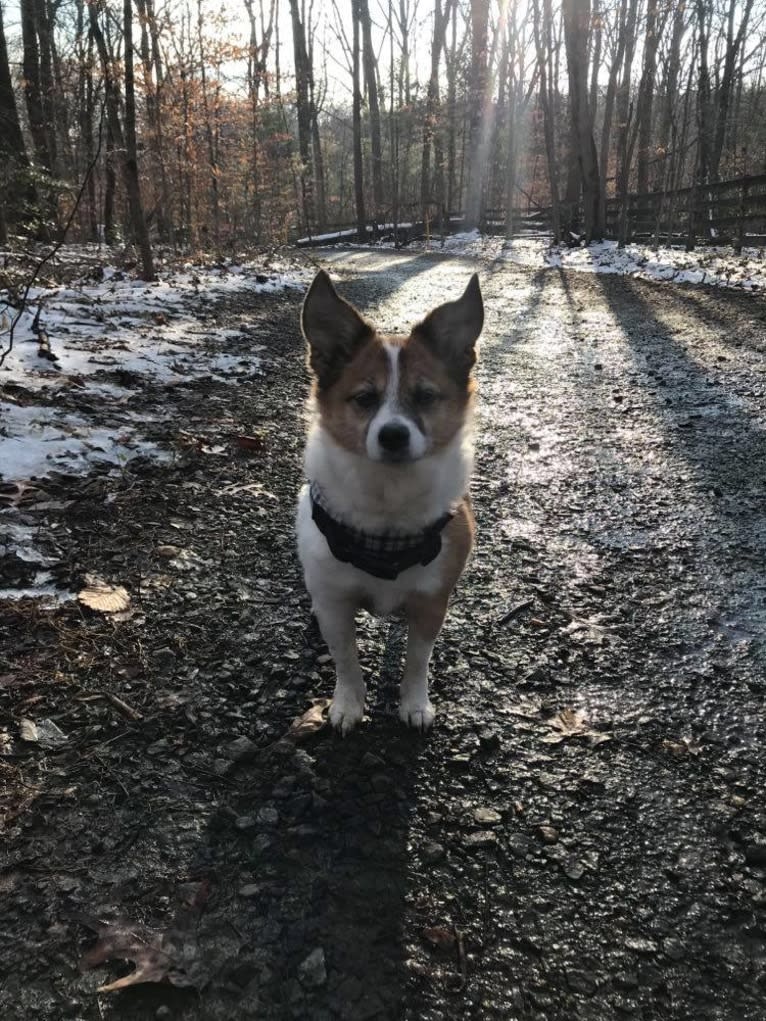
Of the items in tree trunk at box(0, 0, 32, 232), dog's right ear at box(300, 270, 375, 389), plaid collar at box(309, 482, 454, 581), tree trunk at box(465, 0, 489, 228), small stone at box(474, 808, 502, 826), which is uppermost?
tree trunk at box(465, 0, 489, 228)

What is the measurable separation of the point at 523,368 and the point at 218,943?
24.5 ft

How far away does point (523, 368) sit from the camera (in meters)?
8.34

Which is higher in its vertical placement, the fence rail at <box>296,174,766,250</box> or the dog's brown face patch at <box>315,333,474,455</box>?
the fence rail at <box>296,174,766,250</box>

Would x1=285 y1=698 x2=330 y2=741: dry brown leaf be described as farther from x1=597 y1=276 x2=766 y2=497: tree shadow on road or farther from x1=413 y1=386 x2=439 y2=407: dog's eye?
x1=597 y1=276 x2=766 y2=497: tree shadow on road

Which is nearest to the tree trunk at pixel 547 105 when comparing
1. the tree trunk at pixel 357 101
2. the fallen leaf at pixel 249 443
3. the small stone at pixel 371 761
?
the tree trunk at pixel 357 101

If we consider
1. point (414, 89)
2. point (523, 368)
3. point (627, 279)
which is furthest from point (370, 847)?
point (414, 89)

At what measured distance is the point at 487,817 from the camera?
231 centimetres

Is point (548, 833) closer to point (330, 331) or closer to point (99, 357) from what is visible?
point (330, 331)

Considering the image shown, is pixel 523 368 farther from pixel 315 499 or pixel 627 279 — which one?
pixel 627 279

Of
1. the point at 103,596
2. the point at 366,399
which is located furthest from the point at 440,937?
the point at 103,596

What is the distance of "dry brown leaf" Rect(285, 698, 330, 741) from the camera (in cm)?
267

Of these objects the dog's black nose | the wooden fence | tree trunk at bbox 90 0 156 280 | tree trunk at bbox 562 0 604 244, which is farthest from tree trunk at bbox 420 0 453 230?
the dog's black nose

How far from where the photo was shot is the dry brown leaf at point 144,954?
176cm

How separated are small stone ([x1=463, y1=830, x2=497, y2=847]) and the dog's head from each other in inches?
54.4
